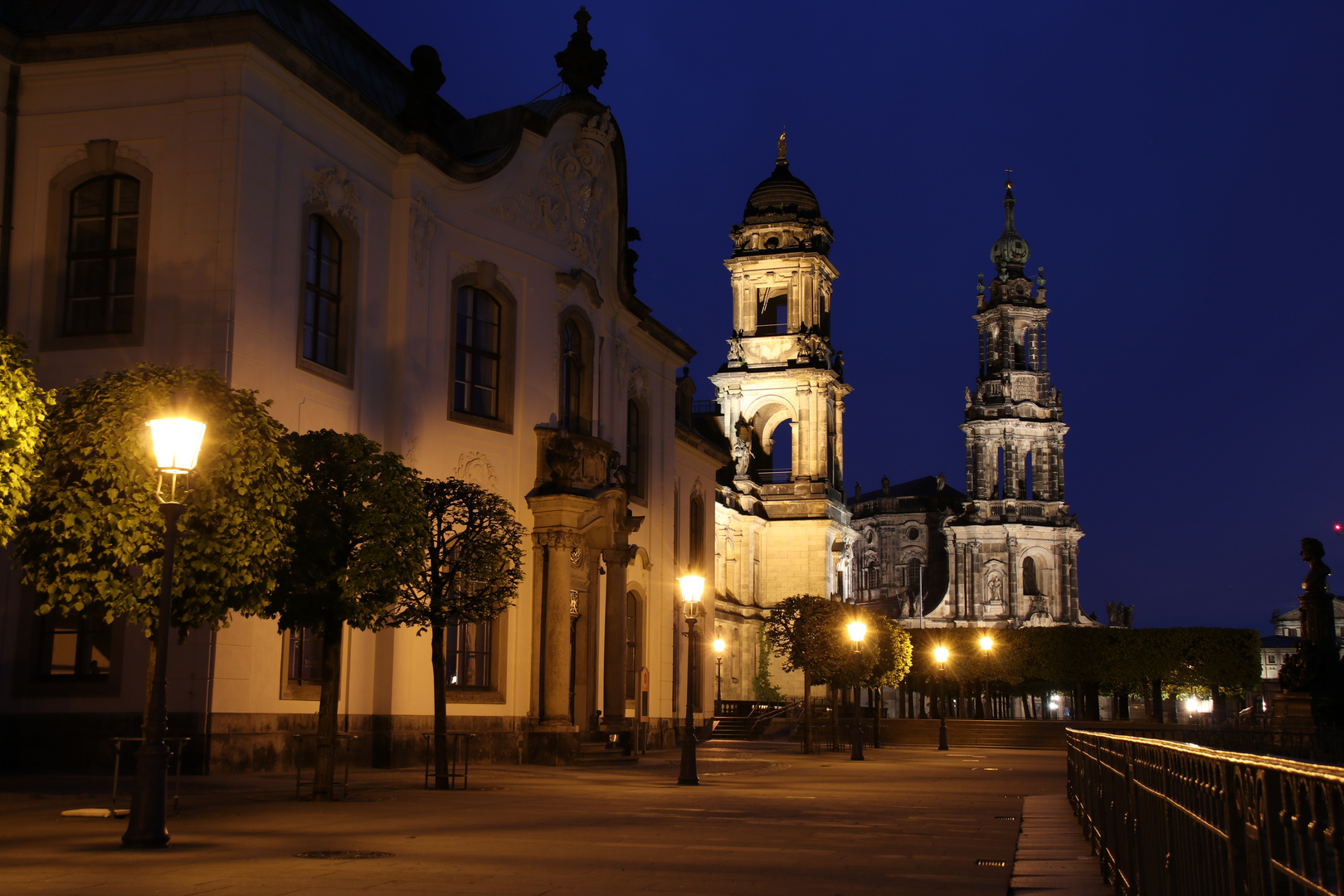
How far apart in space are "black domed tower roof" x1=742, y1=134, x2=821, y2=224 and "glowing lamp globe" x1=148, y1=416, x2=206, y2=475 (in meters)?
71.1

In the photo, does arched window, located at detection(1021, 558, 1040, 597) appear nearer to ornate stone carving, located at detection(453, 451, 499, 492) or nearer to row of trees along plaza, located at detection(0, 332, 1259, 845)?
ornate stone carving, located at detection(453, 451, 499, 492)

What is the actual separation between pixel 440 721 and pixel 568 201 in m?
14.9

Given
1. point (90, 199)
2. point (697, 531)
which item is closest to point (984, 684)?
point (697, 531)

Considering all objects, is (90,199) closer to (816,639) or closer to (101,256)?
(101,256)

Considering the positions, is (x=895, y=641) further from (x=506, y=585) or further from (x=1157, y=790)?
(x=1157, y=790)

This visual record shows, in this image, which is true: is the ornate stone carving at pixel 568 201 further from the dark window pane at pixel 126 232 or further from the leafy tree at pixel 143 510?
the leafy tree at pixel 143 510

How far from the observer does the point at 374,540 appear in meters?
17.3

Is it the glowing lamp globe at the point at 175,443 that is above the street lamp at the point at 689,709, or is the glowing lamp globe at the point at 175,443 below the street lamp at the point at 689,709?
above

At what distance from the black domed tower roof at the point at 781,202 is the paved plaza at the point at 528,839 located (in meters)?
61.7

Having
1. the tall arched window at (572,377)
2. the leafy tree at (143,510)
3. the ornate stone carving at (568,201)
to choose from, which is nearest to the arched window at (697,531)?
the tall arched window at (572,377)

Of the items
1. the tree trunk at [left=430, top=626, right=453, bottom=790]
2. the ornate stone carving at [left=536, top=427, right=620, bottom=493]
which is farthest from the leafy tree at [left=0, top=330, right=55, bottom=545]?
the ornate stone carving at [left=536, top=427, right=620, bottom=493]

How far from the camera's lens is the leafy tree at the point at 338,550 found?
16.9 metres

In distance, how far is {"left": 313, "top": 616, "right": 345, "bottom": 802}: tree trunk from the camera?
1684cm

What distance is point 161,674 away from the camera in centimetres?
1183
